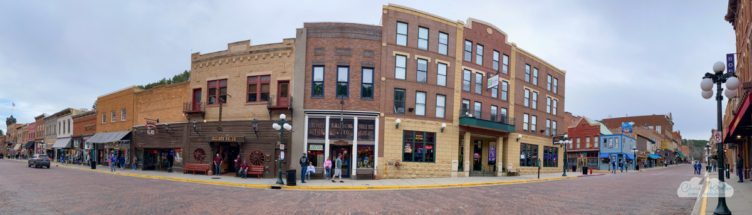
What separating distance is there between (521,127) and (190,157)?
2655 centimetres

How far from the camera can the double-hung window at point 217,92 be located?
27.7m

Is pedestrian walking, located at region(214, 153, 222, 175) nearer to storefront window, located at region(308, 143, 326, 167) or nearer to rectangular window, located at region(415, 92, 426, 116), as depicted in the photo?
storefront window, located at region(308, 143, 326, 167)

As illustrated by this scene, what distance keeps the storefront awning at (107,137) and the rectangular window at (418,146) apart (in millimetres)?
25210

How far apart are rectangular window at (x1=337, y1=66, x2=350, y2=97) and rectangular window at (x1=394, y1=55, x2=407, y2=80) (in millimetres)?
3252

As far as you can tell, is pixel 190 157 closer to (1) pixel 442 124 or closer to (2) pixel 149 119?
(2) pixel 149 119

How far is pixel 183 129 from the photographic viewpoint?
29.2 meters

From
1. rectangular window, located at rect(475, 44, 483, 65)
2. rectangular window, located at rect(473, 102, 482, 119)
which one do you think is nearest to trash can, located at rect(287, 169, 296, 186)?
rectangular window, located at rect(473, 102, 482, 119)

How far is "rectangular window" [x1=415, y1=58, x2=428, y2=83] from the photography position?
89.4 ft

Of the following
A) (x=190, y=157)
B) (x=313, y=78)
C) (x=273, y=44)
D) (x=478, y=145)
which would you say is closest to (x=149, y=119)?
(x=190, y=157)

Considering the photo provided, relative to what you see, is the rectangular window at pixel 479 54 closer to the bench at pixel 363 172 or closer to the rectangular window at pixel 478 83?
the rectangular window at pixel 478 83

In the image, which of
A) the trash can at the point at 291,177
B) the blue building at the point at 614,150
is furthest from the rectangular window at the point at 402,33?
the blue building at the point at 614,150

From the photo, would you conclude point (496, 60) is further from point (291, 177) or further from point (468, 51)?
point (291, 177)

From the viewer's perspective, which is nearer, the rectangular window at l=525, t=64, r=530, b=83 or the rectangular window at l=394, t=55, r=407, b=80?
the rectangular window at l=394, t=55, r=407, b=80

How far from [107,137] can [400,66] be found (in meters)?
29.6
